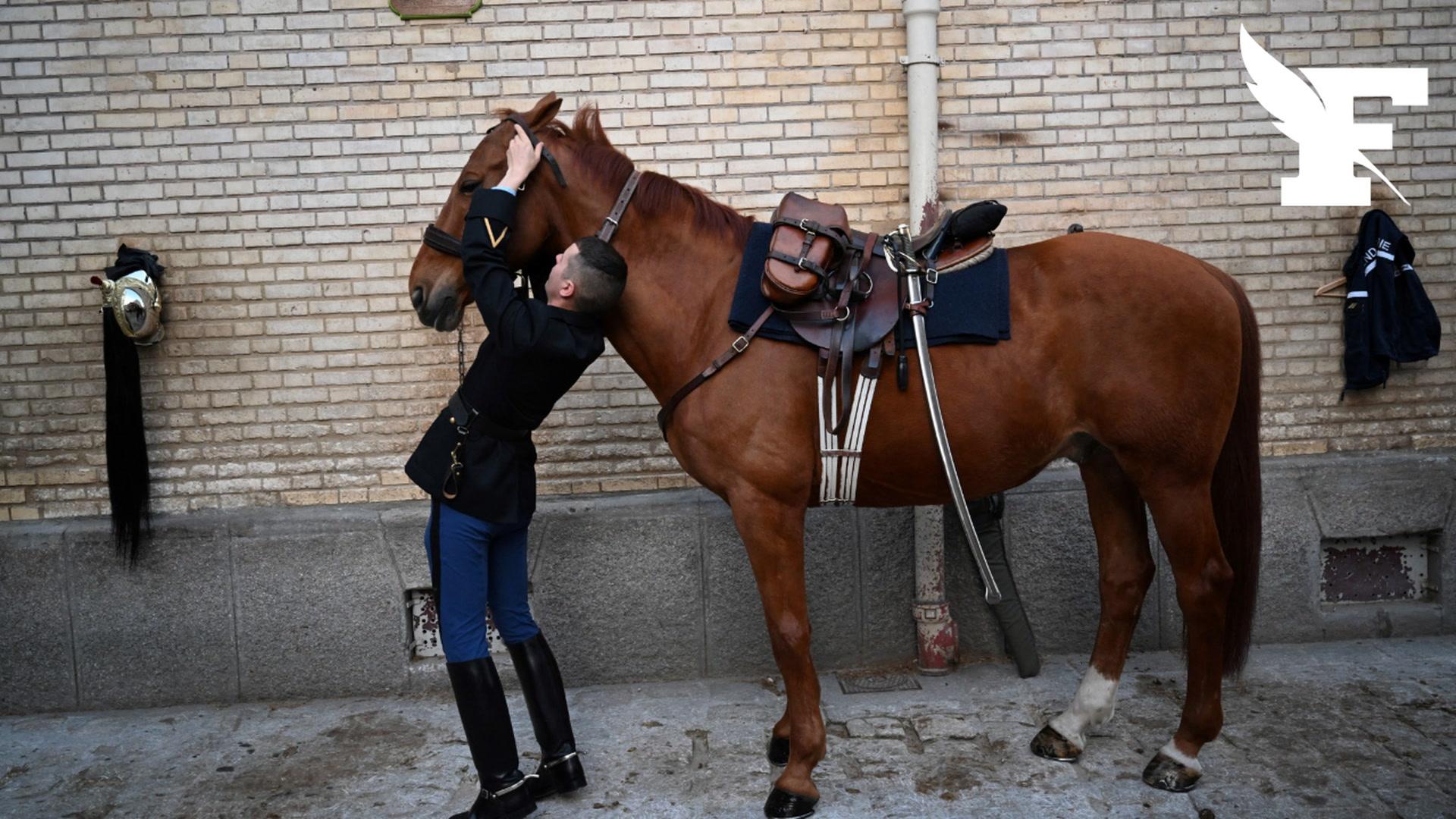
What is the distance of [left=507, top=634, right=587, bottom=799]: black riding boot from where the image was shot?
13.5 feet

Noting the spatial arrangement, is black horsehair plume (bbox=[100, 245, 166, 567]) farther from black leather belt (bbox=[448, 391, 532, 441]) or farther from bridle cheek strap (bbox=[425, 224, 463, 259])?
black leather belt (bbox=[448, 391, 532, 441])

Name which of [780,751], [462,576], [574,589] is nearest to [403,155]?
[574,589]

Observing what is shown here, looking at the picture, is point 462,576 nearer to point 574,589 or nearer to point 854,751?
point 574,589

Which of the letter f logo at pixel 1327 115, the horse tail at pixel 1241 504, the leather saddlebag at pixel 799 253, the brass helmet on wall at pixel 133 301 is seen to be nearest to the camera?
the leather saddlebag at pixel 799 253

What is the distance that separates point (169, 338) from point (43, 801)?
6.97 feet

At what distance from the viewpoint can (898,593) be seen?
5426 millimetres

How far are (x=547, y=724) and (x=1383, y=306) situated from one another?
440cm

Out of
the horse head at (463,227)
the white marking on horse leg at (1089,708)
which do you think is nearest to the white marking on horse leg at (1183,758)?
the white marking on horse leg at (1089,708)

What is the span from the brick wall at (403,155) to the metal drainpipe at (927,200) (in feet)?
0.50

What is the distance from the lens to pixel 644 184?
13.3 ft

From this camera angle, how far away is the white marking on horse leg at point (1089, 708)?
14.2ft

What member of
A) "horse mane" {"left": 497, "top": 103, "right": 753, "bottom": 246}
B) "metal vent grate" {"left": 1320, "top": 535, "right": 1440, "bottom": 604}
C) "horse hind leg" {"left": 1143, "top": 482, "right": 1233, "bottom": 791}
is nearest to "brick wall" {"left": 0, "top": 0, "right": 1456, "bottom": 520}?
"horse mane" {"left": 497, "top": 103, "right": 753, "bottom": 246}

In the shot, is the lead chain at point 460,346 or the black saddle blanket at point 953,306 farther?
the lead chain at point 460,346

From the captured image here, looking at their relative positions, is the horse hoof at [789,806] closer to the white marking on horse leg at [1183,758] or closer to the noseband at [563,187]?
the white marking on horse leg at [1183,758]
